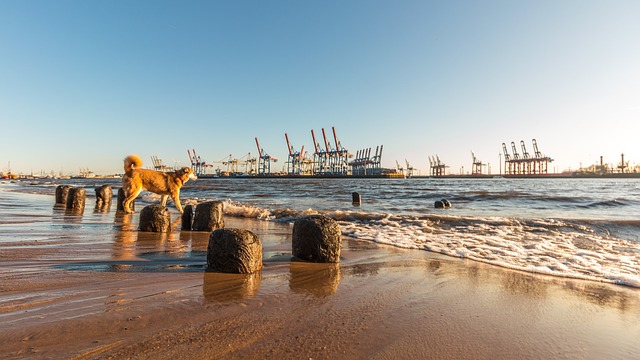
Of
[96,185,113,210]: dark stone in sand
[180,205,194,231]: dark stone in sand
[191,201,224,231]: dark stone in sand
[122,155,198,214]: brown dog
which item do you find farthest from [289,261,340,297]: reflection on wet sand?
[96,185,113,210]: dark stone in sand

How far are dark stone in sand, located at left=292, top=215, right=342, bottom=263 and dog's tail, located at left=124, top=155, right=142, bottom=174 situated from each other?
5.62 metres

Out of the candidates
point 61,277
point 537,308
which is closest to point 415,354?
point 537,308

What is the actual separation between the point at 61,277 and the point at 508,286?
13.1 ft

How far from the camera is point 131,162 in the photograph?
7.56m

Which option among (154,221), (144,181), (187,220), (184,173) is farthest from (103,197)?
(154,221)

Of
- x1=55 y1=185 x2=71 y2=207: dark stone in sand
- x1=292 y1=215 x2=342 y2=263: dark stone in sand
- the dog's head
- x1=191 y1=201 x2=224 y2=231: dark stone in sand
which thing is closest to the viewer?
x1=292 y1=215 x2=342 y2=263: dark stone in sand

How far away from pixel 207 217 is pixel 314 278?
139 inches

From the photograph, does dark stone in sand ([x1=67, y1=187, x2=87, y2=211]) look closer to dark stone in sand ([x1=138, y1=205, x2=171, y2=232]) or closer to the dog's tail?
the dog's tail

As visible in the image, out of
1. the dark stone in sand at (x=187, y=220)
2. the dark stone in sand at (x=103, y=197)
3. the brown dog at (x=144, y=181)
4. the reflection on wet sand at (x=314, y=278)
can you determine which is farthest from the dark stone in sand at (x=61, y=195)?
the reflection on wet sand at (x=314, y=278)

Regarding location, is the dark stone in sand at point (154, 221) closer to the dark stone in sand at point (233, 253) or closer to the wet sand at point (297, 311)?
the wet sand at point (297, 311)

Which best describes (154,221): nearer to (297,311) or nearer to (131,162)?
(131,162)

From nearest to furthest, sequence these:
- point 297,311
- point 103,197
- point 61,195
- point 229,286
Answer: point 297,311 < point 229,286 < point 103,197 < point 61,195

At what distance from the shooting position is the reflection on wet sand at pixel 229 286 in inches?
Answer: 94.2

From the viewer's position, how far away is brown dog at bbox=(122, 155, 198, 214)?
762 centimetres
